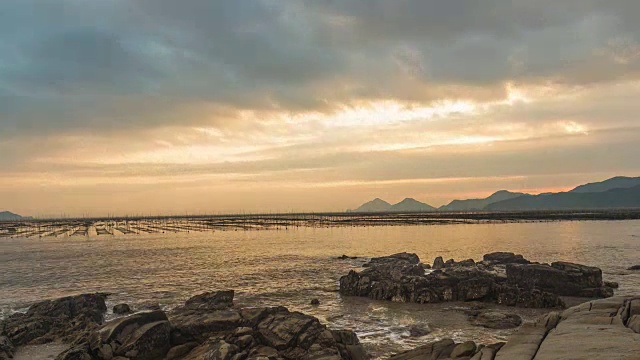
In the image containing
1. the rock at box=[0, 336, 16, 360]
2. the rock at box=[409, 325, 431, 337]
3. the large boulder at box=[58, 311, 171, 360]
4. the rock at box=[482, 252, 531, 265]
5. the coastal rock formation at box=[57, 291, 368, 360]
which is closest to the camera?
the coastal rock formation at box=[57, 291, 368, 360]

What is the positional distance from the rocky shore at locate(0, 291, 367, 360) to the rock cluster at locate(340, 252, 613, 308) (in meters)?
12.2

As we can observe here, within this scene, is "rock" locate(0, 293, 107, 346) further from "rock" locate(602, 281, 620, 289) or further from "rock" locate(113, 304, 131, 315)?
"rock" locate(602, 281, 620, 289)

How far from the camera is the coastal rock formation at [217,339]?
57.7 feet

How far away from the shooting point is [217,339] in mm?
18719

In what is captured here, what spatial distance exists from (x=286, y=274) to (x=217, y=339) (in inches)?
974

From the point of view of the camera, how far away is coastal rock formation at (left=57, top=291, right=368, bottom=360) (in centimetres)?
1758

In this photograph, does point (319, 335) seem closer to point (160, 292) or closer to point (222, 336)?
point (222, 336)

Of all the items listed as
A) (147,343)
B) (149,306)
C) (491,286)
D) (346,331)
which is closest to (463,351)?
(346,331)

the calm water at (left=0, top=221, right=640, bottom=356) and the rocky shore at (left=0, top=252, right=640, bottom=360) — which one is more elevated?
the rocky shore at (left=0, top=252, right=640, bottom=360)

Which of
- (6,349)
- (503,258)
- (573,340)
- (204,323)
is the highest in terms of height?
(573,340)

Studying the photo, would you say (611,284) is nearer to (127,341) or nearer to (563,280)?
(563,280)

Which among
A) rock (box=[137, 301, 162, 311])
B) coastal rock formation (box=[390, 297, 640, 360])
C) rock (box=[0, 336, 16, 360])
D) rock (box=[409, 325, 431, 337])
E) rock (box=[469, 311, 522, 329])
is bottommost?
rock (box=[409, 325, 431, 337])

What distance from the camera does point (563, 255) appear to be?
53.5 meters

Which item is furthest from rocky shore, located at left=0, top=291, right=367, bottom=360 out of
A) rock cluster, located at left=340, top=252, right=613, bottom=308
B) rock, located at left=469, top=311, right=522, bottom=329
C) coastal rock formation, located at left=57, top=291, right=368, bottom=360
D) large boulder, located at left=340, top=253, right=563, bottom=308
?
rock cluster, located at left=340, top=252, right=613, bottom=308
